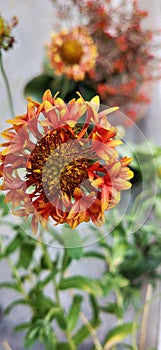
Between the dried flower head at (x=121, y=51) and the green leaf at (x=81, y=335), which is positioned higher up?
the dried flower head at (x=121, y=51)

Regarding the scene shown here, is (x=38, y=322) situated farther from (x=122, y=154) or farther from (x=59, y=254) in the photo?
(x=122, y=154)

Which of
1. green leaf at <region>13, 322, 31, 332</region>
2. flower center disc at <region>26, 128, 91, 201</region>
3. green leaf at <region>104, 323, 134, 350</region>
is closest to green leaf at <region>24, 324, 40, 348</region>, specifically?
green leaf at <region>13, 322, 31, 332</region>

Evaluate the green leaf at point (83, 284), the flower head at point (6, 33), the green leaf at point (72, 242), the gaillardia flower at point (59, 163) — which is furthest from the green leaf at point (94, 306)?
the flower head at point (6, 33)

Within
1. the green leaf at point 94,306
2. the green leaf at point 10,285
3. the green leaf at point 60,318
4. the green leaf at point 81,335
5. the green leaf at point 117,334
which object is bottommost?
the green leaf at point 117,334

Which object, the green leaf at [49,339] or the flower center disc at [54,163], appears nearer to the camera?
the flower center disc at [54,163]

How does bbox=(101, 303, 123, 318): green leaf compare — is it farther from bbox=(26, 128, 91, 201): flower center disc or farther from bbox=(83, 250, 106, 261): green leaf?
bbox=(26, 128, 91, 201): flower center disc

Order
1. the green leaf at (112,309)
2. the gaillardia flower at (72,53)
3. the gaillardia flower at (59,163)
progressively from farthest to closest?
the green leaf at (112,309) → the gaillardia flower at (72,53) → the gaillardia flower at (59,163)

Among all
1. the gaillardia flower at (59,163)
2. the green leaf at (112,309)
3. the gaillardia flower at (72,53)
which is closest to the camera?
the gaillardia flower at (59,163)

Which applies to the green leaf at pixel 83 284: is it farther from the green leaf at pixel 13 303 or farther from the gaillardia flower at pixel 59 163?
the gaillardia flower at pixel 59 163
